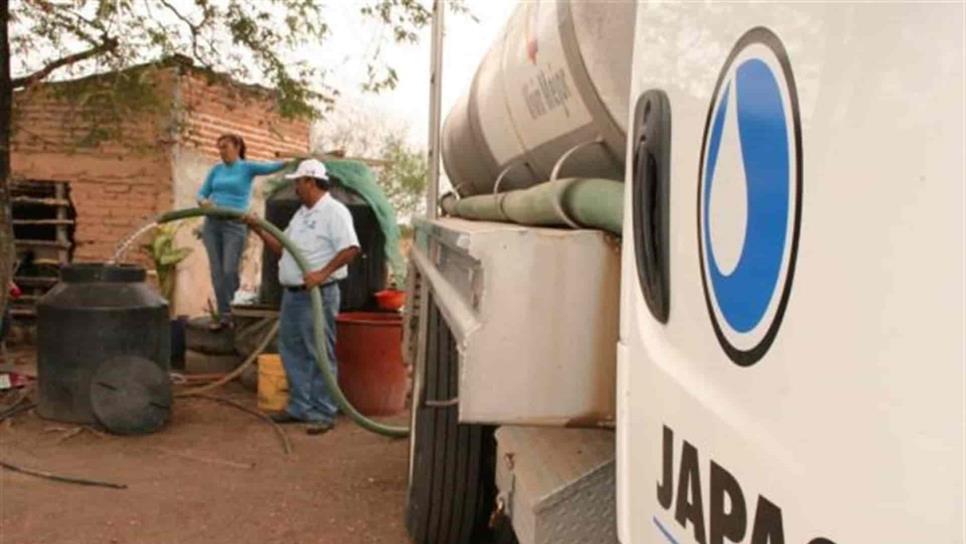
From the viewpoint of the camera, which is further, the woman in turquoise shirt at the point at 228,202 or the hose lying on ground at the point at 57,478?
the woman in turquoise shirt at the point at 228,202

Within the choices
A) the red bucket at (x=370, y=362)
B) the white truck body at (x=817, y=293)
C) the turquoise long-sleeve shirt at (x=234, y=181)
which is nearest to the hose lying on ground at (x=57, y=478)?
the red bucket at (x=370, y=362)

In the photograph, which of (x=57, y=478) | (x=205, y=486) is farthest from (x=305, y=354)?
(x=57, y=478)

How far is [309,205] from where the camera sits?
23.9 ft

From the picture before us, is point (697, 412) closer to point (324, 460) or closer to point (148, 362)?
point (324, 460)

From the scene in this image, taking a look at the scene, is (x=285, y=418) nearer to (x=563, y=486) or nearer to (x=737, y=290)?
(x=563, y=486)

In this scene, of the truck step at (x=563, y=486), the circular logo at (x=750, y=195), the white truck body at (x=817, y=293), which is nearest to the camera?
the white truck body at (x=817, y=293)

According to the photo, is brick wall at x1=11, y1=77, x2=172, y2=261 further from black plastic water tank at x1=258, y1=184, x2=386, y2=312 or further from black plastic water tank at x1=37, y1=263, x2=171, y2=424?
black plastic water tank at x1=37, y1=263, x2=171, y2=424

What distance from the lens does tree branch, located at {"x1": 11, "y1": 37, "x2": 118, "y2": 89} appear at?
757 centimetres

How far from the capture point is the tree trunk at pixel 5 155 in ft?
23.9

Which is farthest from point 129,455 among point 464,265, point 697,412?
point 697,412

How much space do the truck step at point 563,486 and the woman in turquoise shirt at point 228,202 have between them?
779cm

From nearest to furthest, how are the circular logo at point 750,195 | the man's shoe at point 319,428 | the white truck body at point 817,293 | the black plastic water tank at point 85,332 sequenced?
the white truck body at point 817,293 < the circular logo at point 750,195 < the black plastic water tank at point 85,332 < the man's shoe at point 319,428

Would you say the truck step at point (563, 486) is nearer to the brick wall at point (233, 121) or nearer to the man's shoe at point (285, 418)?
the man's shoe at point (285, 418)

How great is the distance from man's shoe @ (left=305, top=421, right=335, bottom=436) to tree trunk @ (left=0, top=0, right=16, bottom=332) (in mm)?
2599
